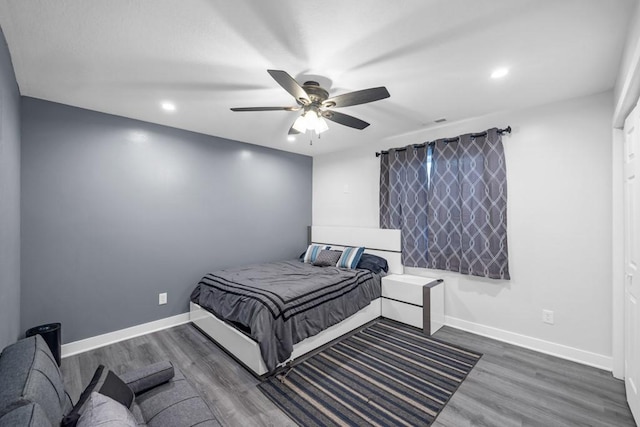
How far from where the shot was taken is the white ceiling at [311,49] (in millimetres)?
1565

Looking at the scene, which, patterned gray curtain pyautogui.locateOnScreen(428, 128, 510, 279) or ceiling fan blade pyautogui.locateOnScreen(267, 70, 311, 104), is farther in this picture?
patterned gray curtain pyautogui.locateOnScreen(428, 128, 510, 279)

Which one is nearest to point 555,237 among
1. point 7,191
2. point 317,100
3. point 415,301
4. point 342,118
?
point 415,301

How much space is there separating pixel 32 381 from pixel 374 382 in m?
2.18

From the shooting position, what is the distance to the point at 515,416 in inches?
77.5

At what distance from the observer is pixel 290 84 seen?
6.23 feet

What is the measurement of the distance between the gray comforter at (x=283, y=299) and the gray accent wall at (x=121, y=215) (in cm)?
54

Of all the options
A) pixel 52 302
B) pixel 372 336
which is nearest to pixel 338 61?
pixel 372 336

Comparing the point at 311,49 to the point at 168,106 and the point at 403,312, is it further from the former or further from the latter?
the point at 403,312

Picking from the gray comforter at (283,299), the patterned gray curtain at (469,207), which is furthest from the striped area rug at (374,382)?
the patterned gray curtain at (469,207)

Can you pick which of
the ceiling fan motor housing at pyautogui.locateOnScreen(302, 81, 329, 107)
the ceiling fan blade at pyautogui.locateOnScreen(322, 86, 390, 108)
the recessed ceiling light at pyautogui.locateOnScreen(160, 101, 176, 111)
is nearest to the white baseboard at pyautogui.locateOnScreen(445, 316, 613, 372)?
the ceiling fan blade at pyautogui.locateOnScreen(322, 86, 390, 108)

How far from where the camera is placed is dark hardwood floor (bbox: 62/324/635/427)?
6.42 ft

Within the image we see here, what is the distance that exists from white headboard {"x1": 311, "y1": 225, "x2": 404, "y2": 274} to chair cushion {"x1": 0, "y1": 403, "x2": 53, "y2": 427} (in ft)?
12.1

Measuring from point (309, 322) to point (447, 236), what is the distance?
2.04m

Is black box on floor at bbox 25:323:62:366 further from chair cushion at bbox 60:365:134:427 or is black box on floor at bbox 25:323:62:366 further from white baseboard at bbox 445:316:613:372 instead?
white baseboard at bbox 445:316:613:372
